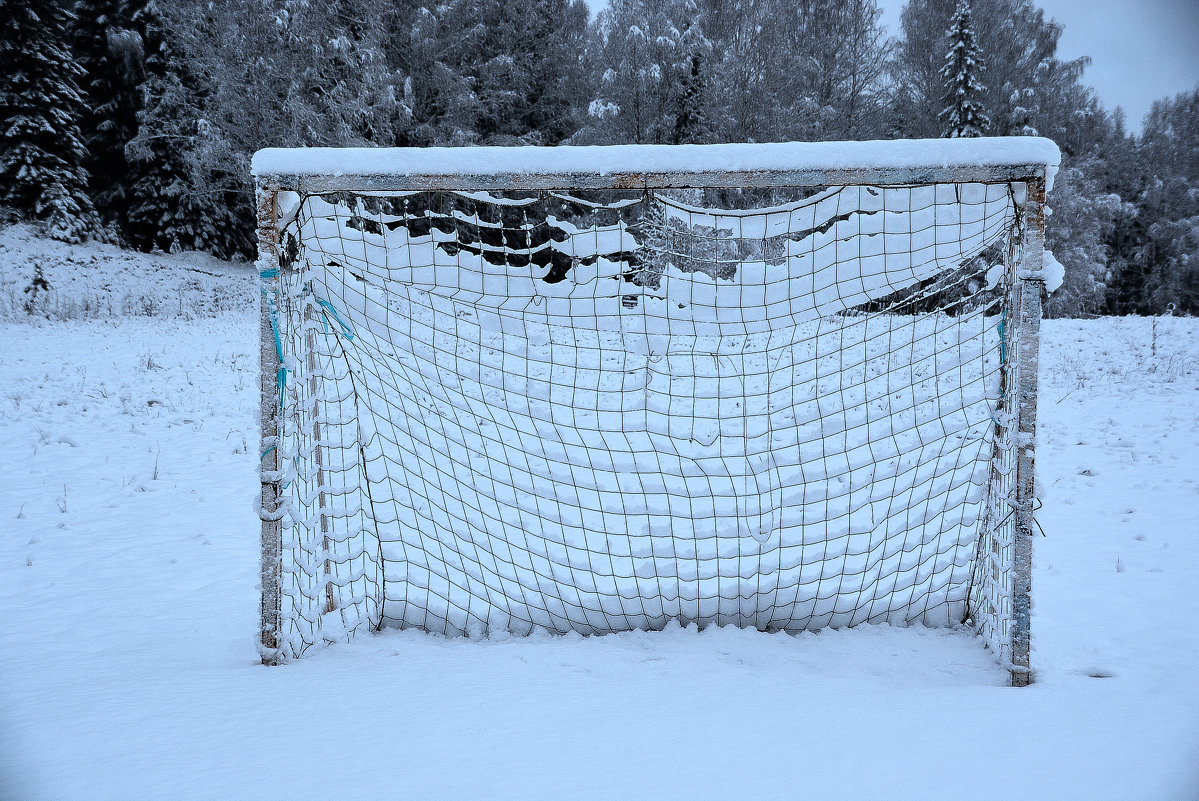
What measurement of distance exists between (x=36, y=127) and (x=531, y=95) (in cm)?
1325

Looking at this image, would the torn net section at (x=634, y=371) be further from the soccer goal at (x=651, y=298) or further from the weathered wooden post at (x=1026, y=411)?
the weathered wooden post at (x=1026, y=411)

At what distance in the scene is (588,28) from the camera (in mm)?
21594

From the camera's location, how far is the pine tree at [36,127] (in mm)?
16844

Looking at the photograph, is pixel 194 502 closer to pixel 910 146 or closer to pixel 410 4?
pixel 910 146

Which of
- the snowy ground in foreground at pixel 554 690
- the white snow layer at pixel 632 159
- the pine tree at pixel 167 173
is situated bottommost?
the snowy ground in foreground at pixel 554 690

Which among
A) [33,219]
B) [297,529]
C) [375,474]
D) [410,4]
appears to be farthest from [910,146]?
[33,219]

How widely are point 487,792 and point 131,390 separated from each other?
7.35m

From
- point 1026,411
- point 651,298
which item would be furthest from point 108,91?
point 1026,411

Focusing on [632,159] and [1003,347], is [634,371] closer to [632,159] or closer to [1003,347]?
[632,159]

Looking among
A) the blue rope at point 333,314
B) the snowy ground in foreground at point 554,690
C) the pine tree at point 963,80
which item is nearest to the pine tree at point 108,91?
the snowy ground in foreground at point 554,690

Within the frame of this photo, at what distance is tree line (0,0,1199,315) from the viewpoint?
15500 mm

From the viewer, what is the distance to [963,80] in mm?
15953

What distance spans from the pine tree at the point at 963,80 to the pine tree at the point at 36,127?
22.9m

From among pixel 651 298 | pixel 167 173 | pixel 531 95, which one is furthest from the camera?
pixel 167 173
